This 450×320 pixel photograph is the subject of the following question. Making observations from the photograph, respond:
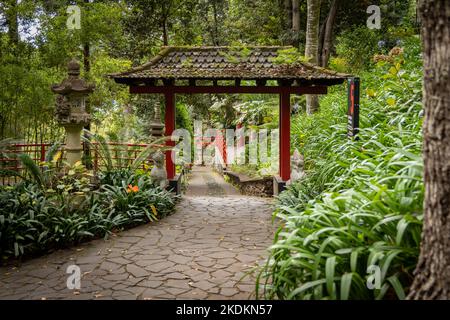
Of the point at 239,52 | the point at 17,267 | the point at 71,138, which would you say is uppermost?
the point at 239,52

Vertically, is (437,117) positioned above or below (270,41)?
below

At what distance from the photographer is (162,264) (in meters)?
4.73

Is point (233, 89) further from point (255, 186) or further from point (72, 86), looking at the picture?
point (72, 86)

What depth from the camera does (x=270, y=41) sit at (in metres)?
16.1

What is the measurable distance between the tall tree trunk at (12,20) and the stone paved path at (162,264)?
713 centimetres

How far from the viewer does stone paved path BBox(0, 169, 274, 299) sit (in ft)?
13.0

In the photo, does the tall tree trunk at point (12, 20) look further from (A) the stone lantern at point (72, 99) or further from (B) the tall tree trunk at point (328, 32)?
(B) the tall tree trunk at point (328, 32)

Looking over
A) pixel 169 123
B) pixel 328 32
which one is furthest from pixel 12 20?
pixel 328 32

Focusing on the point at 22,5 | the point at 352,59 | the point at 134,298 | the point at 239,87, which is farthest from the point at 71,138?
the point at 352,59

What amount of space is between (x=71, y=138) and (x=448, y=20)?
19.8 ft

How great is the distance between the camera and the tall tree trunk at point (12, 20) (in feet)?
34.2

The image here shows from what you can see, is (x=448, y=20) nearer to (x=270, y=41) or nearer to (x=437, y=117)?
(x=437, y=117)

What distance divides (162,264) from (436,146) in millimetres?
3272

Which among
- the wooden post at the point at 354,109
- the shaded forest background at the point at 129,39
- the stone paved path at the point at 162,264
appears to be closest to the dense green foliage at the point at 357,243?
the stone paved path at the point at 162,264
